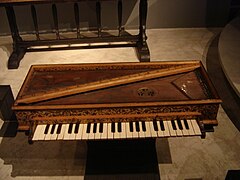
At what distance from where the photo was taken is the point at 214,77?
3227mm

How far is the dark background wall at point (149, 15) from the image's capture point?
14.1ft

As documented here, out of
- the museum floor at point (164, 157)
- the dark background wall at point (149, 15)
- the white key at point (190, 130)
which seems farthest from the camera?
the dark background wall at point (149, 15)

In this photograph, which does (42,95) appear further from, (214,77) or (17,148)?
(214,77)

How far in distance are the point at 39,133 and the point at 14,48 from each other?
7.68 ft

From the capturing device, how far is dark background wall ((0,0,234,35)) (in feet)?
14.1

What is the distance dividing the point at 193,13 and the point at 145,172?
2.97m

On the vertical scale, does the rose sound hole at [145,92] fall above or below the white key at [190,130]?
above

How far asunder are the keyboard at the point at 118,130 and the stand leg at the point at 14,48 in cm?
205

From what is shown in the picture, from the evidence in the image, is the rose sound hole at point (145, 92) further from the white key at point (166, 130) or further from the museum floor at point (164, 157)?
the museum floor at point (164, 157)

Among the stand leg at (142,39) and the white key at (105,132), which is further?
the stand leg at (142,39)

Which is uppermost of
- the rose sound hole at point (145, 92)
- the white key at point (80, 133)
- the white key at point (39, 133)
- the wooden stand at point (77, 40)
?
the rose sound hole at point (145, 92)

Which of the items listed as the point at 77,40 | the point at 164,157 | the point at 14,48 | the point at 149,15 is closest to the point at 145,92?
the point at 164,157

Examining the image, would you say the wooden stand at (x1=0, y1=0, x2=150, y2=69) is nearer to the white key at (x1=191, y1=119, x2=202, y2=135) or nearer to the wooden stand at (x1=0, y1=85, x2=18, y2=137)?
the wooden stand at (x1=0, y1=85, x2=18, y2=137)

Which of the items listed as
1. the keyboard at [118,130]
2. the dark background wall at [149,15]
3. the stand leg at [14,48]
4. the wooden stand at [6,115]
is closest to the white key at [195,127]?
the keyboard at [118,130]
